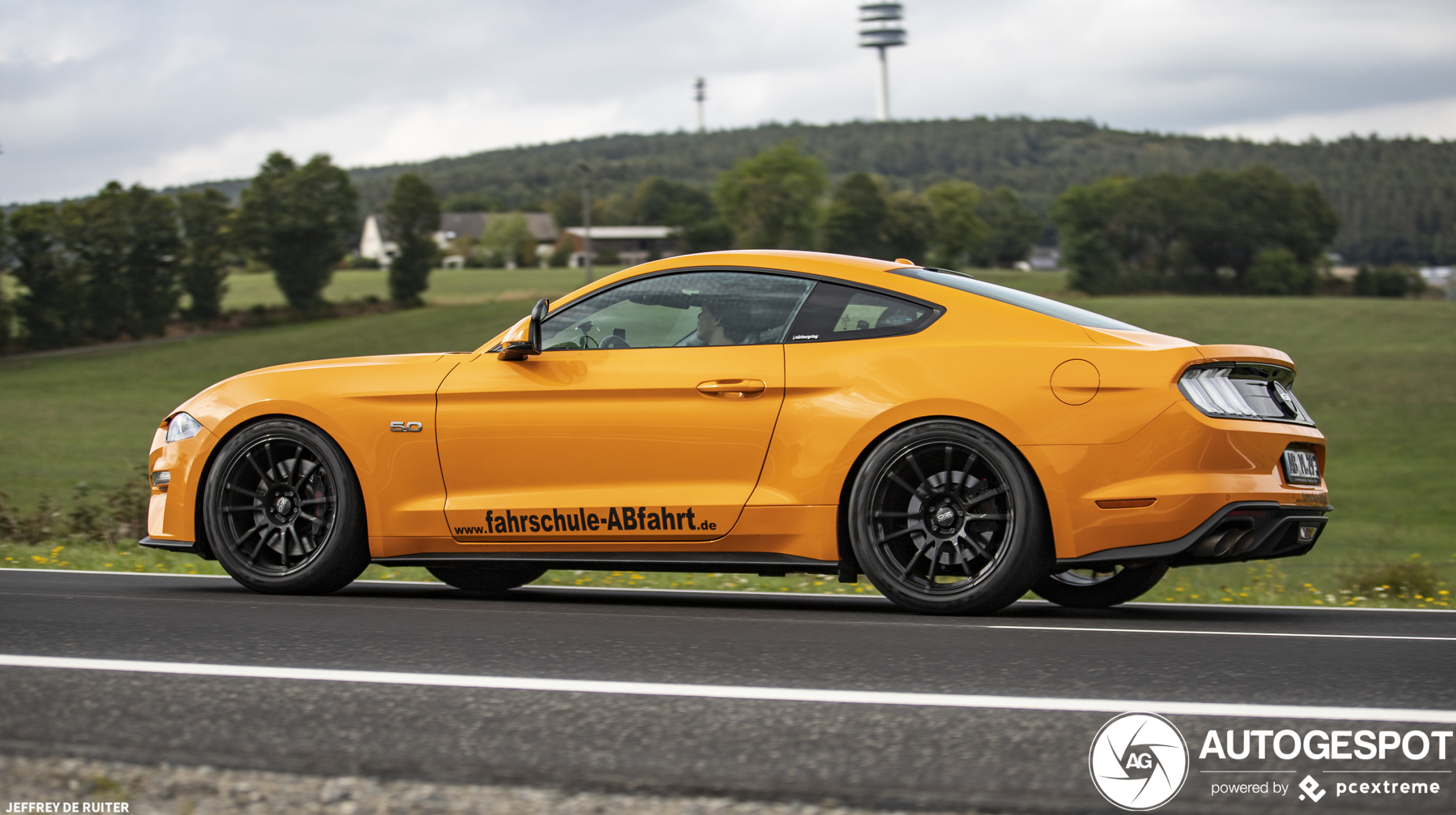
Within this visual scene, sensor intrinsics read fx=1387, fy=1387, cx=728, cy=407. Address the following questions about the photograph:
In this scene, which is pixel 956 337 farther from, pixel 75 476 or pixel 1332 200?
pixel 1332 200

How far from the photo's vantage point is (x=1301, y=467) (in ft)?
17.5

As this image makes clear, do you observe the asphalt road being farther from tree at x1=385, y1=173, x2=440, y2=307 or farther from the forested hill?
the forested hill

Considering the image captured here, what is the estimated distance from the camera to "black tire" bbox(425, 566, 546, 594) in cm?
679

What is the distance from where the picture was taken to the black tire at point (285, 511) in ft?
19.9

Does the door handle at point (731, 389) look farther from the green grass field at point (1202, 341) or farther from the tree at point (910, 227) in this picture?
the tree at point (910, 227)

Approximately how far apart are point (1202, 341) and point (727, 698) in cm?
6184

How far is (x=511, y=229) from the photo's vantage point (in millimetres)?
149500

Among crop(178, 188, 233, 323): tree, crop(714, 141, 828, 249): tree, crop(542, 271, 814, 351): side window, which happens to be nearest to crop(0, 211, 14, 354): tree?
crop(178, 188, 233, 323): tree

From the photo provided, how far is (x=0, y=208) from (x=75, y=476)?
143 ft

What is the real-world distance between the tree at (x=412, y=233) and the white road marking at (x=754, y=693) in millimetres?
80549

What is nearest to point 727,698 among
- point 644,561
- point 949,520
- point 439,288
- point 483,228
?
point 949,520

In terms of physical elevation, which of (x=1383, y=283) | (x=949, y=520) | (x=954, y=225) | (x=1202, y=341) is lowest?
(x=1202, y=341)

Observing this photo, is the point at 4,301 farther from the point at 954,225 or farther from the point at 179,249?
the point at 954,225

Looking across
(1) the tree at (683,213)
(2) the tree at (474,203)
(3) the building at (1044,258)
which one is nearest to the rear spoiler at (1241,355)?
(1) the tree at (683,213)
